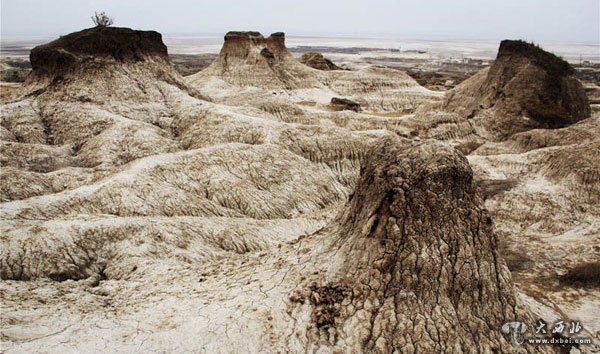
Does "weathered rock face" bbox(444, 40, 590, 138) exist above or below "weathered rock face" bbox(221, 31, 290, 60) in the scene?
below

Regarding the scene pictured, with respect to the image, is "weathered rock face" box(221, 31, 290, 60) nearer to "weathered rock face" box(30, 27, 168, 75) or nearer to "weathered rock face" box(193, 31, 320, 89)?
"weathered rock face" box(193, 31, 320, 89)

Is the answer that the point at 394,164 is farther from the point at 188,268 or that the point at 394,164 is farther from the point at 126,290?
the point at 126,290

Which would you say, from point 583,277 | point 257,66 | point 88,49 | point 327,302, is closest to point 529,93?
point 583,277

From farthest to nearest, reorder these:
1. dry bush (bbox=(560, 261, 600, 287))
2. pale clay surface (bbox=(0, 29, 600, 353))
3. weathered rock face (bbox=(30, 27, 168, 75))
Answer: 1. weathered rock face (bbox=(30, 27, 168, 75))
2. dry bush (bbox=(560, 261, 600, 287))
3. pale clay surface (bbox=(0, 29, 600, 353))

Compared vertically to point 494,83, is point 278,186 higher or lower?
lower

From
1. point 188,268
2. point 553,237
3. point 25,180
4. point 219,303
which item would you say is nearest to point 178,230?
point 188,268

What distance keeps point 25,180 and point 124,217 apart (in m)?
5.51

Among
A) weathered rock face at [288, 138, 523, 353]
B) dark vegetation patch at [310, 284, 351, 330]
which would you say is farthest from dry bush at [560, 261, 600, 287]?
dark vegetation patch at [310, 284, 351, 330]

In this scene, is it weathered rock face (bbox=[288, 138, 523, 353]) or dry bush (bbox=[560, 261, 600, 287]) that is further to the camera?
dry bush (bbox=[560, 261, 600, 287])

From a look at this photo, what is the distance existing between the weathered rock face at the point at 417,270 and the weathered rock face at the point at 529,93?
25.1 meters

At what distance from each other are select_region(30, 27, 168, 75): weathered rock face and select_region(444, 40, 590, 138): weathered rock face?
81.7 ft

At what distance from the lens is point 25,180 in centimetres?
1716

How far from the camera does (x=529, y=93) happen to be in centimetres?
3127

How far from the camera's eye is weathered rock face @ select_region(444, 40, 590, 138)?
3084cm
